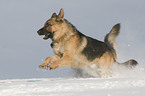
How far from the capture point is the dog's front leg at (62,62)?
8109 mm

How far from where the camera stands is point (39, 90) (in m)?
5.10

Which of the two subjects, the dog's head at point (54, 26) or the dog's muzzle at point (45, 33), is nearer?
the dog's muzzle at point (45, 33)

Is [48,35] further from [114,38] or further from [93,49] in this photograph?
[114,38]

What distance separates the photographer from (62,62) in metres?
8.20

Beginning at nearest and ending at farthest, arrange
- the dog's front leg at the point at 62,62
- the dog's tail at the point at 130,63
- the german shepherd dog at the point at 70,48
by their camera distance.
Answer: the dog's front leg at the point at 62,62 < the german shepherd dog at the point at 70,48 < the dog's tail at the point at 130,63

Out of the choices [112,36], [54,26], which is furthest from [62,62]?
[112,36]

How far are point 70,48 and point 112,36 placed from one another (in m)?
2.67

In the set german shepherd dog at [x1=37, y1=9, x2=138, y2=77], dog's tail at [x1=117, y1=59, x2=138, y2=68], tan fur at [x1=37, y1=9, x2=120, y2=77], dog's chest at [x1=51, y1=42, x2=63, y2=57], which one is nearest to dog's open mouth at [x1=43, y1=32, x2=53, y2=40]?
german shepherd dog at [x1=37, y1=9, x2=138, y2=77]

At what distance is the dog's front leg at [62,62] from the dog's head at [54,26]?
35.1 inches

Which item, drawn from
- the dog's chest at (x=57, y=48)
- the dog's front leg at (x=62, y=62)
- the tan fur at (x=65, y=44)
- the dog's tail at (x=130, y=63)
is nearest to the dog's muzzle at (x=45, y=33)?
the tan fur at (x=65, y=44)

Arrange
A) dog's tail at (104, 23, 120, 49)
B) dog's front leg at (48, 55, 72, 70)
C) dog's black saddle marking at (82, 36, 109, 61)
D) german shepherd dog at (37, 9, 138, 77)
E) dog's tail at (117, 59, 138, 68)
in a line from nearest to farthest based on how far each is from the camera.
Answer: dog's front leg at (48, 55, 72, 70) < german shepherd dog at (37, 9, 138, 77) < dog's black saddle marking at (82, 36, 109, 61) < dog's tail at (117, 59, 138, 68) < dog's tail at (104, 23, 120, 49)

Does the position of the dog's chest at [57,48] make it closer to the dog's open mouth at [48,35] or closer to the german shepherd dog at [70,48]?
the german shepherd dog at [70,48]

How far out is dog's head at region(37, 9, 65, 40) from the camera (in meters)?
8.51

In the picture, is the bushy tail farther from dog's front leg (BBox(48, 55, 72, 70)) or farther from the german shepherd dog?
dog's front leg (BBox(48, 55, 72, 70))
